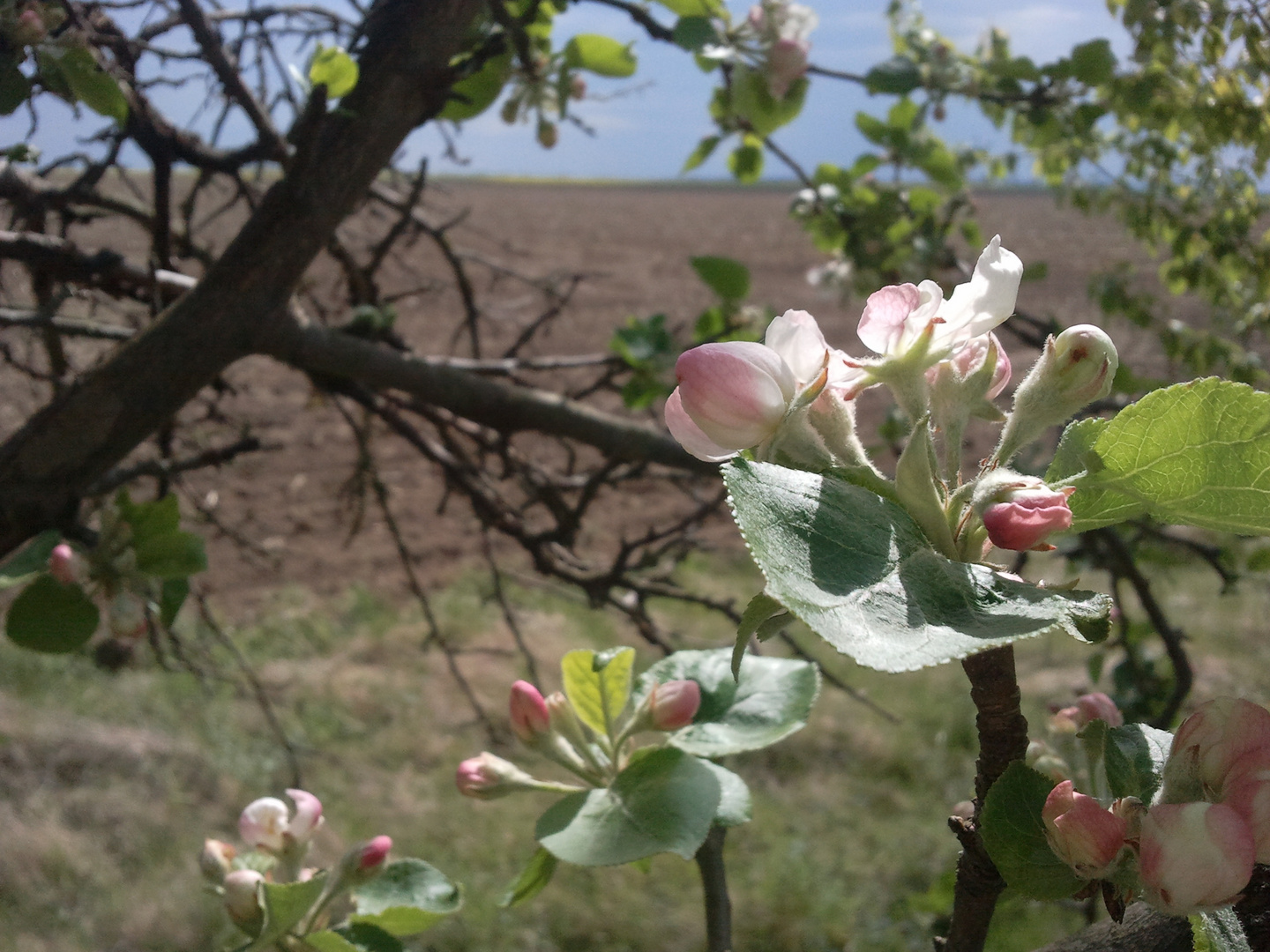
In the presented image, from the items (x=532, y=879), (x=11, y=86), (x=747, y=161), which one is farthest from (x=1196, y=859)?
(x=747, y=161)

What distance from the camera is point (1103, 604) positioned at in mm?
235

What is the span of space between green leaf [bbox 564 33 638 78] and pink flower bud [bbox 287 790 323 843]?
2.95 feet

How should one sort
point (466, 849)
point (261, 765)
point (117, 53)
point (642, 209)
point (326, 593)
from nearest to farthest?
point (117, 53) < point (466, 849) < point (261, 765) < point (326, 593) < point (642, 209)

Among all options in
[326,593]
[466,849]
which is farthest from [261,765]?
[326,593]

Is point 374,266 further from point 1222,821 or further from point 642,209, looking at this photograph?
point 642,209

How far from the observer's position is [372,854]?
20.4 inches

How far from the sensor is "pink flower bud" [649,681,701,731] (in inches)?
18.2

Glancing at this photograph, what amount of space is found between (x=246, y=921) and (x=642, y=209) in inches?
779

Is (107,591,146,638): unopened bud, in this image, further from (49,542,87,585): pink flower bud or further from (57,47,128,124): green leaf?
(57,47,128,124): green leaf

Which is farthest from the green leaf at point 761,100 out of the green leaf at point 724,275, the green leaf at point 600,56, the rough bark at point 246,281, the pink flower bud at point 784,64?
the rough bark at point 246,281

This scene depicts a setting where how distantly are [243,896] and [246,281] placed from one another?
1.70ft

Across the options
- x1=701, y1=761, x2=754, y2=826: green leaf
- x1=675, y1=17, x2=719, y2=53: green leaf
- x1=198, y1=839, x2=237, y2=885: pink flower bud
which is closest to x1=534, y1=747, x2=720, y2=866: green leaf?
x1=701, y1=761, x2=754, y2=826: green leaf

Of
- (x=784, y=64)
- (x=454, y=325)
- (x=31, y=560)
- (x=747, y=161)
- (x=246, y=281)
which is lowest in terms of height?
(x=454, y=325)

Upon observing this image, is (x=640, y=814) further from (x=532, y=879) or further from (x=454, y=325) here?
(x=454, y=325)
